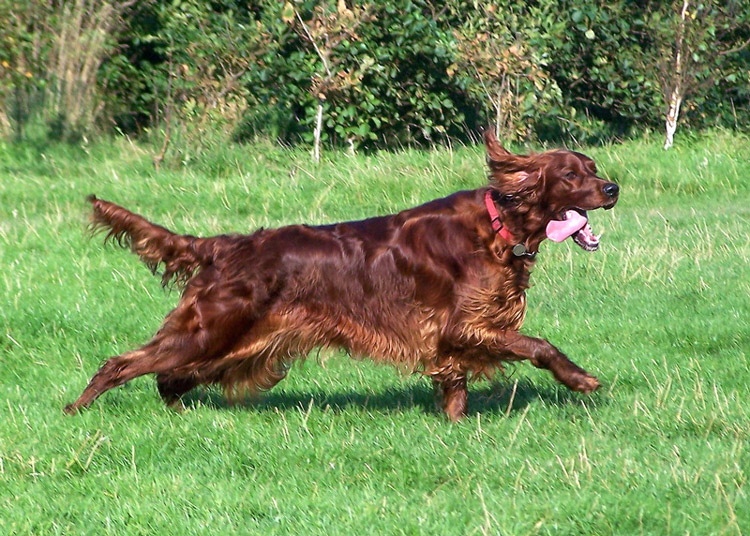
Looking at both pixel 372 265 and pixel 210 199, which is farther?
pixel 210 199

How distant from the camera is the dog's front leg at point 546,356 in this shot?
14.9 feet

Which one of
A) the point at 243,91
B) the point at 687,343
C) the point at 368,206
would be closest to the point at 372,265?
the point at 687,343

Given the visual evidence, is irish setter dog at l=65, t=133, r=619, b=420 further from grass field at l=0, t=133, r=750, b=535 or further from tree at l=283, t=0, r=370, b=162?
tree at l=283, t=0, r=370, b=162

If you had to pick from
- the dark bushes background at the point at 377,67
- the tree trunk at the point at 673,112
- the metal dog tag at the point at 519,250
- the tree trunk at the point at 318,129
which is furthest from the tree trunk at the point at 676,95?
the metal dog tag at the point at 519,250

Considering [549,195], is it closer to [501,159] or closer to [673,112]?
[501,159]

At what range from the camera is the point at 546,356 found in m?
4.53

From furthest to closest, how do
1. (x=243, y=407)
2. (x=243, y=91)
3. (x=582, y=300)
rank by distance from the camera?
(x=243, y=91)
(x=582, y=300)
(x=243, y=407)

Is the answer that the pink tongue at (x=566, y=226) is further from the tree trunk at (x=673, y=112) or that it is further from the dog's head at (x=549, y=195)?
the tree trunk at (x=673, y=112)

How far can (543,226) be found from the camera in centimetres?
459

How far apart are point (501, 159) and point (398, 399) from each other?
129 cm

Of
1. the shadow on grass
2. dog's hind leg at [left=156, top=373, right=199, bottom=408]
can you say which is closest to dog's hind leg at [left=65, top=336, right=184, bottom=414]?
dog's hind leg at [left=156, top=373, right=199, bottom=408]

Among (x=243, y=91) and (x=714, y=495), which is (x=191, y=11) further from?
(x=714, y=495)

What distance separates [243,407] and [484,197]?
4.97ft

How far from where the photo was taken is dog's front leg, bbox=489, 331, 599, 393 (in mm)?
4539
